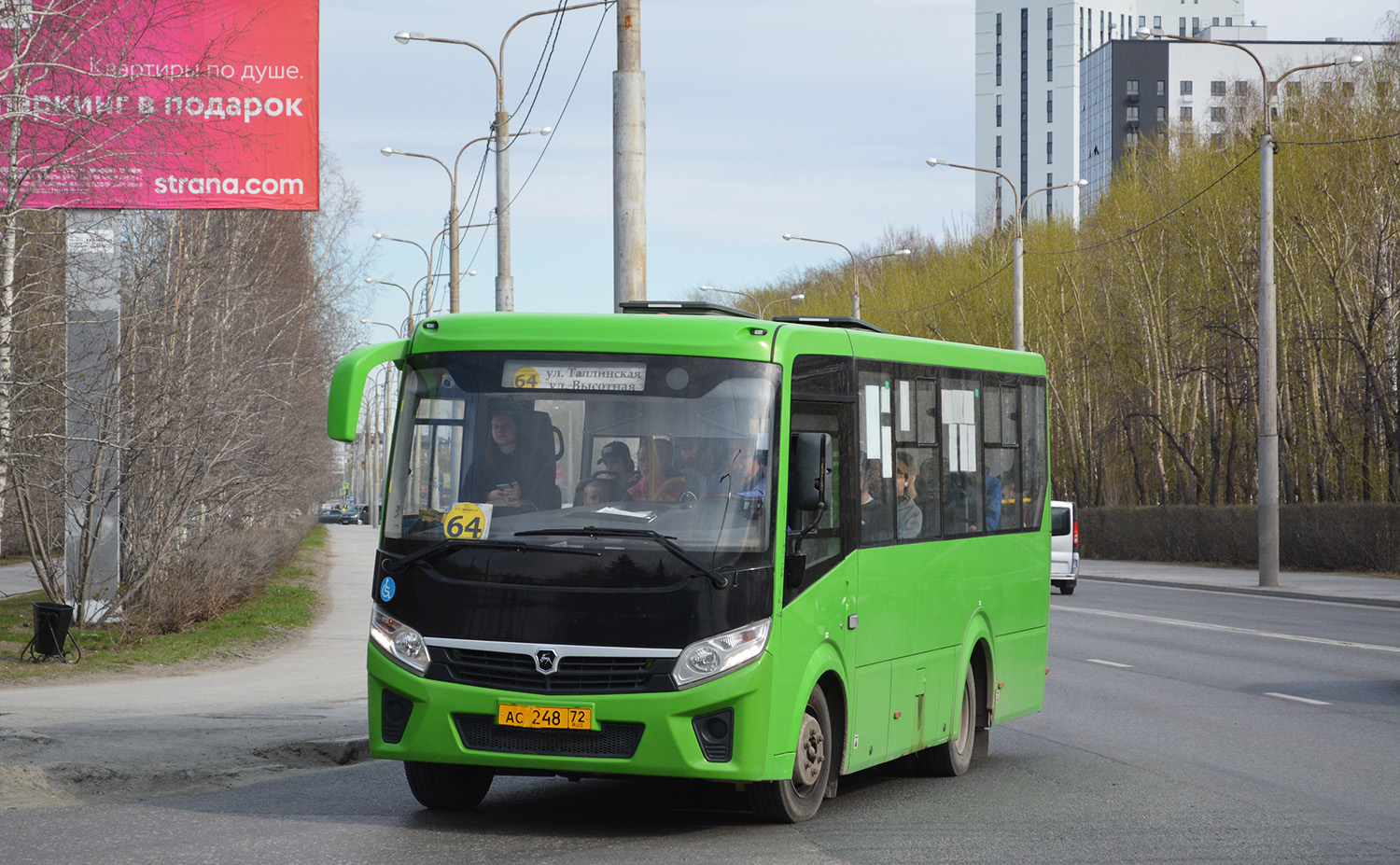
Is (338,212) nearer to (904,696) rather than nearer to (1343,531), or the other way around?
(1343,531)

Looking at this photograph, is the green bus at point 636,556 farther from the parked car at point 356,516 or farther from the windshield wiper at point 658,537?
the parked car at point 356,516

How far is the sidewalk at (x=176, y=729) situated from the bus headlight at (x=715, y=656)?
3.43 metres

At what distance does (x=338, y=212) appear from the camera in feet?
158

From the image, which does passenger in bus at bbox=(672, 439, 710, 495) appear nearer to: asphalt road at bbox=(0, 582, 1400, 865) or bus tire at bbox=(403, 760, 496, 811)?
asphalt road at bbox=(0, 582, 1400, 865)

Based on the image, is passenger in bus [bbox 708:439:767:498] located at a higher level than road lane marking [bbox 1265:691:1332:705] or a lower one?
higher

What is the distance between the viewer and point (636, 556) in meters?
7.96

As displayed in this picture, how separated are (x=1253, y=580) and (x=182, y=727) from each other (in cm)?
2779

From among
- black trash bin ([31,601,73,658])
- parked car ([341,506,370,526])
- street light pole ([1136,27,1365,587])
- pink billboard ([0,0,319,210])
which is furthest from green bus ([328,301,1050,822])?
parked car ([341,506,370,526])

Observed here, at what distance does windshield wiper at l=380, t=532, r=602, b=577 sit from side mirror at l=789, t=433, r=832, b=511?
3.35 feet

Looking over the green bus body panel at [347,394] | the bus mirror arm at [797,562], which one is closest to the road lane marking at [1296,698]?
the bus mirror arm at [797,562]

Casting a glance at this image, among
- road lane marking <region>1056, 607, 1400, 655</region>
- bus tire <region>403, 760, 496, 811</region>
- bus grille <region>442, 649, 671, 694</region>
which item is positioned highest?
bus grille <region>442, 649, 671, 694</region>

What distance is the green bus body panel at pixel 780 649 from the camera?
7859 mm

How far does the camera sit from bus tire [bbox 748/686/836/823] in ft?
27.3

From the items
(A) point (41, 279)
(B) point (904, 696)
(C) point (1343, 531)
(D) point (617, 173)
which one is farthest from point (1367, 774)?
(C) point (1343, 531)
